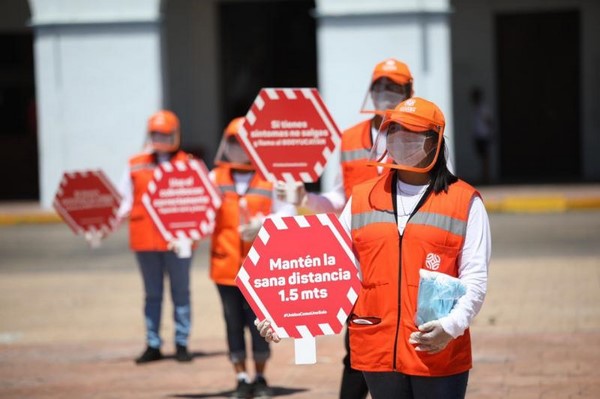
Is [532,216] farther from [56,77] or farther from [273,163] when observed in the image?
[273,163]

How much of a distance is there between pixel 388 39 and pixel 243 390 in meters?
14.6

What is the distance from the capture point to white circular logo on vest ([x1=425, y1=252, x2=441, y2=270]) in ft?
18.1

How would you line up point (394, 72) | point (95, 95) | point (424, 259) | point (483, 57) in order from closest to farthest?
point (424, 259) → point (394, 72) → point (95, 95) → point (483, 57)

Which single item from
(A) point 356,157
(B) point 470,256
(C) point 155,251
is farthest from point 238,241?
(B) point 470,256

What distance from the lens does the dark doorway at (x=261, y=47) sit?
2816 centimetres

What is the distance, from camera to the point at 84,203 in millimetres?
10836

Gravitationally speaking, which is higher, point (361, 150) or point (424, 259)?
point (361, 150)

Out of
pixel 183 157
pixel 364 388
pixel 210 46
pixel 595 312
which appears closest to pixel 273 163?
pixel 364 388

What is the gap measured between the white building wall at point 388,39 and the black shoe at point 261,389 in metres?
13.9

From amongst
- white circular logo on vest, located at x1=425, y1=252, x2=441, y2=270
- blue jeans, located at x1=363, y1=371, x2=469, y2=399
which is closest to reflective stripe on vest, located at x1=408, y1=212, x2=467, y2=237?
white circular logo on vest, located at x1=425, y1=252, x2=441, y2=270

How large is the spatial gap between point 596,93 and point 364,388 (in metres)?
20.9

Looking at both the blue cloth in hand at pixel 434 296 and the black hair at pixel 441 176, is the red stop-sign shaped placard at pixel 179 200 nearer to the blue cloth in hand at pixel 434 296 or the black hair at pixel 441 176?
the black hair at pixel 441 176

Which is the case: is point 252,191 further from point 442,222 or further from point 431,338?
point 431,338

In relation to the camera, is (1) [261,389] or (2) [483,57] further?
(2) [483,57]
